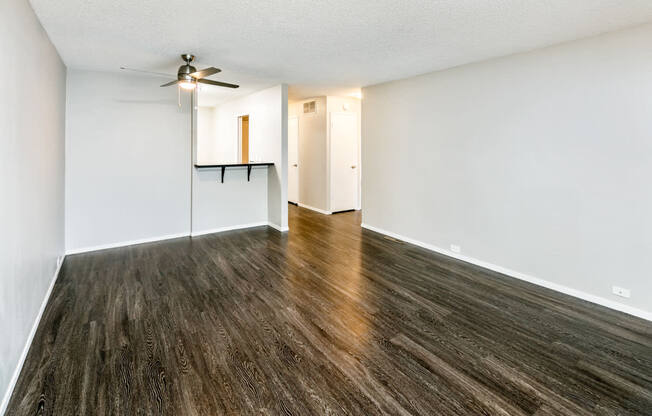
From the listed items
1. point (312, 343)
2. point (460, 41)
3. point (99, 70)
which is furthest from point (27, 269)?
point (460, 41)

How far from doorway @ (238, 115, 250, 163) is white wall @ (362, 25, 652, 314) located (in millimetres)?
3776

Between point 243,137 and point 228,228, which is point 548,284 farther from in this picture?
point 243,137

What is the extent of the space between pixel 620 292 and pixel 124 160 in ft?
18.6

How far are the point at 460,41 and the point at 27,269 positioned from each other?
3.96 m

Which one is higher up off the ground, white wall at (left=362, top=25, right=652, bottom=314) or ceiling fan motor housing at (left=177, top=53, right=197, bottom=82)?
ceiling fan motor housing at (left=177, top=53, right=197, bottom=82)

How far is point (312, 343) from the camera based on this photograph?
239 cm

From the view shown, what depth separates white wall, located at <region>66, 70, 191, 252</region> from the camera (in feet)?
14.1

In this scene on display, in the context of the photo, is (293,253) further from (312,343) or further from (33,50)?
(33,50)

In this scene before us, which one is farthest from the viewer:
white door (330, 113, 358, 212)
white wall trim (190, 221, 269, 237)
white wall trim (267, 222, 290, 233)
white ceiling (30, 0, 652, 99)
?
white door (330, 113, 358, 212)

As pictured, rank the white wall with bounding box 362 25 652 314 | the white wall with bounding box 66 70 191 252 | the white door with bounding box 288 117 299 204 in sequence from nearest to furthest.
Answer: the white wall with bounding box 362 25 652 314, the white wall with bounding box 66 70 191 252, the white door with bounding box 288 117 299 204

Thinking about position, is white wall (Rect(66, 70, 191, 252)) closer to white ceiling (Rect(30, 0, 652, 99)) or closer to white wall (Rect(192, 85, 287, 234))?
white wall (Rect(192, 85, 287, 234))

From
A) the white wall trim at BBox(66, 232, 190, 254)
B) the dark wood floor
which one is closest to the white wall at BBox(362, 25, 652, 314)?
the dark wood floor

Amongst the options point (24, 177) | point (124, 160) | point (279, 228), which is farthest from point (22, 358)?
point (279, 228)

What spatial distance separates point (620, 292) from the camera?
2939mm
